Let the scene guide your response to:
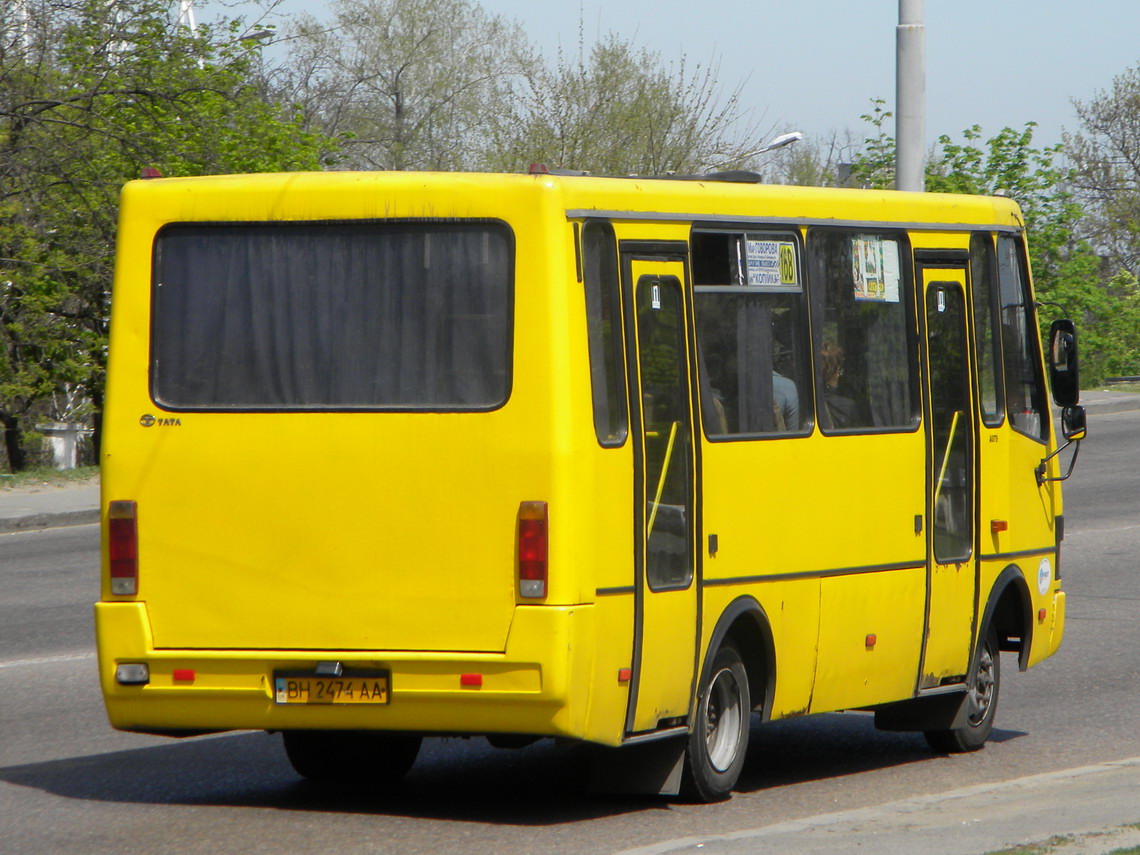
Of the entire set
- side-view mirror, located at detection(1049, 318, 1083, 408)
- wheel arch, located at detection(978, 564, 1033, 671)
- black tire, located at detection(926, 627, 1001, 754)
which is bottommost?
black tire, located at detection(926, 627, 1001, 754)

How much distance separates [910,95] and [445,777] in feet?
35.5

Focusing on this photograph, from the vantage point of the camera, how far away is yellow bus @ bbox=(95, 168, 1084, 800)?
6895 millimetres

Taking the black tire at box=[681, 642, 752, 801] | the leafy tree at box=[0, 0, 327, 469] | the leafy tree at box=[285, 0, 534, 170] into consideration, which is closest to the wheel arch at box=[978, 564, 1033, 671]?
the black tire at box=[681, 642, 752, 801]

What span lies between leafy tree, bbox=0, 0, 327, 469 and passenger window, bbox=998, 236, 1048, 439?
1619 cm

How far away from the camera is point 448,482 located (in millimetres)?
6953

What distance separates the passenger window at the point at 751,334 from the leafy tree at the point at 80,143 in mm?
17111

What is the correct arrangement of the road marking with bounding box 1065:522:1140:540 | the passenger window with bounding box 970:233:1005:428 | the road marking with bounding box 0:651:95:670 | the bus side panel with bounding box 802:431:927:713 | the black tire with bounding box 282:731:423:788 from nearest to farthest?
the black tire with bounding box 282:731:423:788 < the bus side panel with bounding box 802:431:927:713 < the passenger window with bounding box 970:233:1005:428 < the road marking with bounding box 0:651:95:670 < the road marking with bounding box 1065:522:1140:540

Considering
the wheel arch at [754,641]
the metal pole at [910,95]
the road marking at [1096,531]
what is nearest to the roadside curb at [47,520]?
the metal pole at [910,95]

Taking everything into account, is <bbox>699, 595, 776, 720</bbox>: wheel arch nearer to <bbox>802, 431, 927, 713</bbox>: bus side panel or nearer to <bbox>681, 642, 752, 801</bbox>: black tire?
<bbox>681, 642, 752, 801</bbox>: black tire

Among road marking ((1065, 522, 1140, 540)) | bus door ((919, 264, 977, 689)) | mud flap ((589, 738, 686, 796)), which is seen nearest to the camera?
mud flap ((589, 738, 686, 796))

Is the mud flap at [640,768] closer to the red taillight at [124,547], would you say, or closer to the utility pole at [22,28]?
the red taillight at [124,547]

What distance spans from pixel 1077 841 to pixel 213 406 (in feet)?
11.7

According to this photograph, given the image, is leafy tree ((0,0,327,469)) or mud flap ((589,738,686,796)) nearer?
mud flap ((589,738,686,796))

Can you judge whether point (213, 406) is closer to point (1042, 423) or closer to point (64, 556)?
point (1042, 423)
